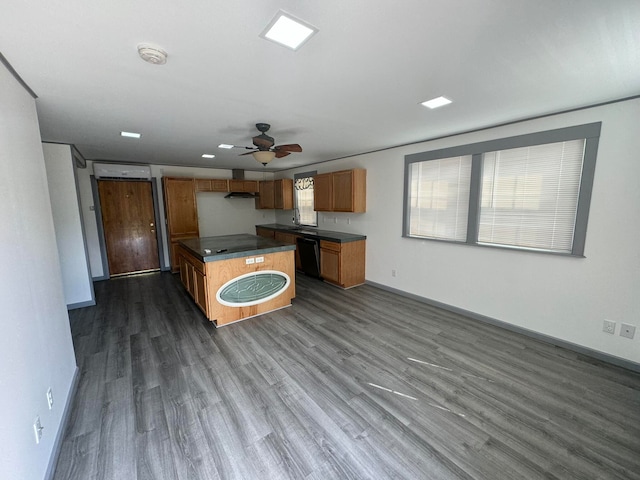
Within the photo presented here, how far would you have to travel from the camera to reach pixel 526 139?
108 inches

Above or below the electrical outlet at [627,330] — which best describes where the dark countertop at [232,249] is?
above

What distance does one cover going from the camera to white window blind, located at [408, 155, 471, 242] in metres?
3.37

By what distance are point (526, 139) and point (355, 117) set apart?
1899 millimetres

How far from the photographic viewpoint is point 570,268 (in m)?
2.56

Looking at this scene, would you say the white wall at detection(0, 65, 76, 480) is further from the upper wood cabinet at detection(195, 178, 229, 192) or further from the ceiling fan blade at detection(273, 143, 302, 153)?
the upper wood cabinet at detection(195, 178, 229, 192)

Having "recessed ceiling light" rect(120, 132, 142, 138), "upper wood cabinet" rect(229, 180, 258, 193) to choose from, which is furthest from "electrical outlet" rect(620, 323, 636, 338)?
"upper wood cabinet" rect(229, 180, 258, 193)

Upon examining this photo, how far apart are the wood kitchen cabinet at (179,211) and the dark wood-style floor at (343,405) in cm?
258

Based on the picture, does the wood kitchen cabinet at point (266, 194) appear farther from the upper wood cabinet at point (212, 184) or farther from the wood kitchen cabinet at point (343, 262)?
the wood kitchen cabinet at point (343, 262)

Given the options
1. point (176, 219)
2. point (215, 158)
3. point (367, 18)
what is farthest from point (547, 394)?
point (176, 219)

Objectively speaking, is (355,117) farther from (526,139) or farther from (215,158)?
(215,158)

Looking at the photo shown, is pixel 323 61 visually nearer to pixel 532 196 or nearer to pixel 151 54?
pixel 151 54

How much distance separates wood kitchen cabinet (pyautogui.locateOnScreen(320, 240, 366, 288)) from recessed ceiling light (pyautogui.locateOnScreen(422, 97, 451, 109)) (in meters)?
2.52

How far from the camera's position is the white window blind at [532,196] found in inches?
101

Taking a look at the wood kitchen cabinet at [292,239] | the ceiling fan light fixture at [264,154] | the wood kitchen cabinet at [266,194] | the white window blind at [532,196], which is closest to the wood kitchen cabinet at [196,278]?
the ceiling fan light fixture at [264,154]
